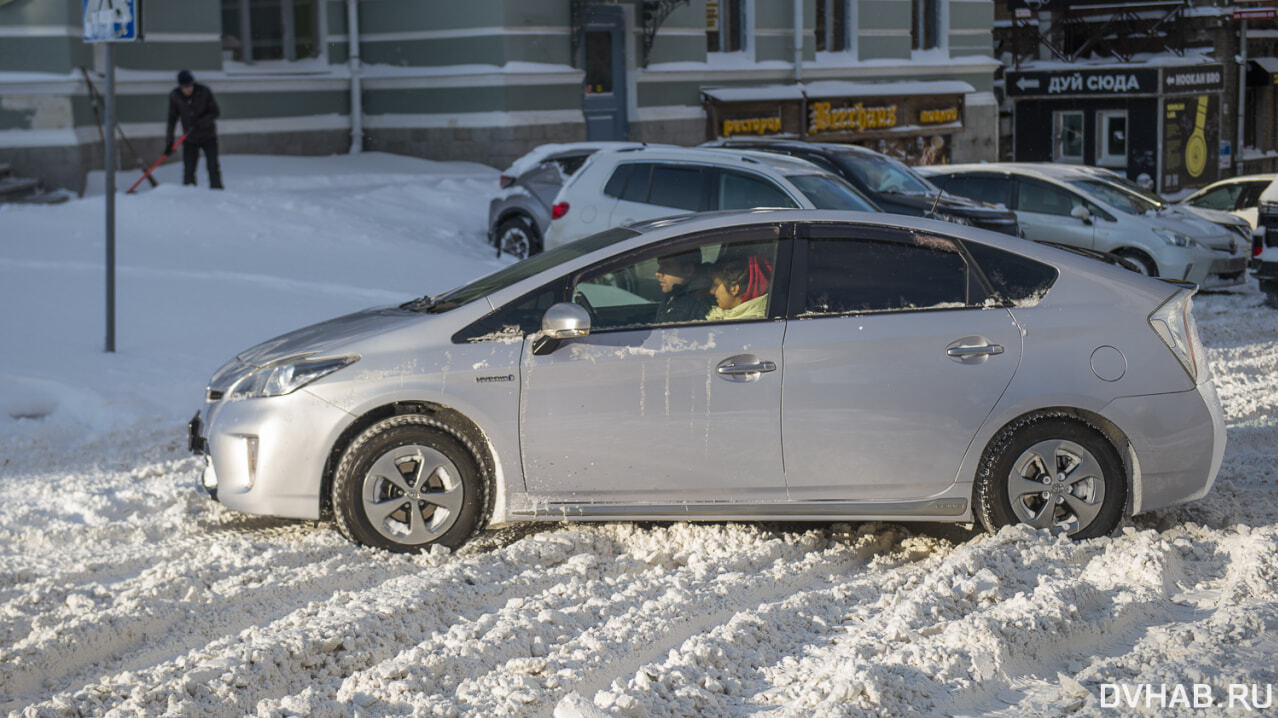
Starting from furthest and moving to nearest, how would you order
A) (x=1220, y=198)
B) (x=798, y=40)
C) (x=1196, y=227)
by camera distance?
(x=798, y=40) → (x=1220, y=198) → (x=1196, y=227)

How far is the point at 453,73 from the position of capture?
874 inches

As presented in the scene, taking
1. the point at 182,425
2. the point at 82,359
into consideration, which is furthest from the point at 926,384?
the point at 82,359

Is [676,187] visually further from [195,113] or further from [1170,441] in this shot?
[1170,441]

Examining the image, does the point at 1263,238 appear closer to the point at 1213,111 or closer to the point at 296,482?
the point at 296,482

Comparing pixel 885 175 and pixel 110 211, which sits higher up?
pixel 885 175

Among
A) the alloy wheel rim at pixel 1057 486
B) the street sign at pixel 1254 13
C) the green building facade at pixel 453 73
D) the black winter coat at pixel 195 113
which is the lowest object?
the alloy wheel rim at pixel 1057 486

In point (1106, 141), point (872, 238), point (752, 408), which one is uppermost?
point (1106, 141)

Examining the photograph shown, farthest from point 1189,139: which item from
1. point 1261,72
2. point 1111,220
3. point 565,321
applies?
point 565,321

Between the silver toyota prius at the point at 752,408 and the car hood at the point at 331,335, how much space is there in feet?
0.11

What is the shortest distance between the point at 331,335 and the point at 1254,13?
34.7 meters

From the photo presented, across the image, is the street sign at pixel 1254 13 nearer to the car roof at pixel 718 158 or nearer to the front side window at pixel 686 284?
the car roof at pixel 718 158

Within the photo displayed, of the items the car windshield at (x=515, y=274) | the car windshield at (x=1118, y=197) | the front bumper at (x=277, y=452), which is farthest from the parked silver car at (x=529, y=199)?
the front bumper at (x=277, y=452)

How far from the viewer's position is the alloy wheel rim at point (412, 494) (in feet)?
21.3

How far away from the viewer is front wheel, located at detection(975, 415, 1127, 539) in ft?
21.4
